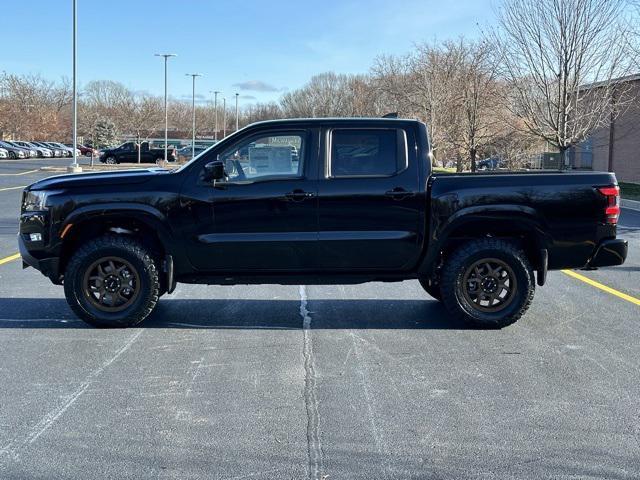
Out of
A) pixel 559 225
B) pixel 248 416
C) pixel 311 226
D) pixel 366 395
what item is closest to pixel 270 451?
pixel 248 416

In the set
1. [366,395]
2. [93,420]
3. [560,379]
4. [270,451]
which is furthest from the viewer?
[560,379]

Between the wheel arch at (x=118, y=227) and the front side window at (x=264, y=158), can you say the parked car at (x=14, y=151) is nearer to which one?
the wheel arch at (x=118, y=227)

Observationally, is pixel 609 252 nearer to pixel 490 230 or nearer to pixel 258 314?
pixel 490 230

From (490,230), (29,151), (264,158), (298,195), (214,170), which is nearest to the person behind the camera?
(214,170)

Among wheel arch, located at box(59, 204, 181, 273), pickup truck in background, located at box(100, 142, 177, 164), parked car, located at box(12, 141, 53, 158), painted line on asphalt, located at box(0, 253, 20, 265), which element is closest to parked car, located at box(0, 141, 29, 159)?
parked car, located at box(12, 141, 53, 158)

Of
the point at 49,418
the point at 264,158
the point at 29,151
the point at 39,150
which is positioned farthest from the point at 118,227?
the point at 39,150

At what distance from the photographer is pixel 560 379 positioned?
197 inches

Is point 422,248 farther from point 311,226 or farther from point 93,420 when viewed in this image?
point 93,420

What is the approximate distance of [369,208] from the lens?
6.28 metres

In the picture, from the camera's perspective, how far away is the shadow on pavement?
21.5 ft

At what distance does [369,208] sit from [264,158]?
112 centimetres

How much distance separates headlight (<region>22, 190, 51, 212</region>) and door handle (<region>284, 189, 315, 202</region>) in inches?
89.9

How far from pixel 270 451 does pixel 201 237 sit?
2.93 metres

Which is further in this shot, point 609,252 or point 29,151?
point 29,151
